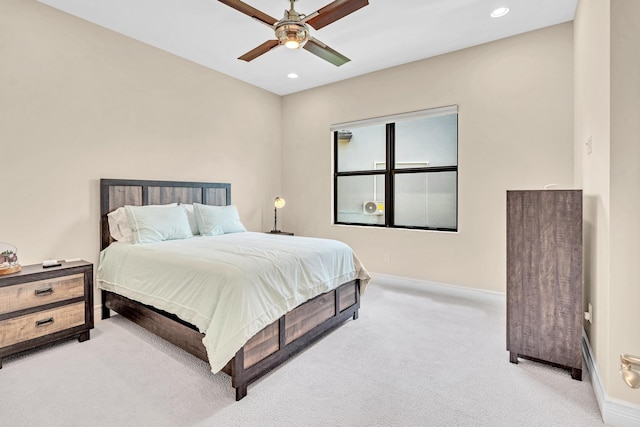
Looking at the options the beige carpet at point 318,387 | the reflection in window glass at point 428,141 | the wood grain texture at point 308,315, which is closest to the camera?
the beige carpet at point 318,387

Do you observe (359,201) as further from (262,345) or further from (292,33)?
(262,345)

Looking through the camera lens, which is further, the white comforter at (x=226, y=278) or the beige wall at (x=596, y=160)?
the white comforter at (x=226, y=278)

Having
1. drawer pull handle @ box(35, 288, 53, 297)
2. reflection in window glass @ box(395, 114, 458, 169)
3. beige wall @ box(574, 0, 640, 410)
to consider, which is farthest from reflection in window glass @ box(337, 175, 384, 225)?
drawer pull handle @ box(35, 288, 53, 297)

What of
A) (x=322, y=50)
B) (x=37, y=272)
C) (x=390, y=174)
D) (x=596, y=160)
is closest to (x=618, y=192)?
(x=596, y=160)

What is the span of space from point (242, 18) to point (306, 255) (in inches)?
92.4

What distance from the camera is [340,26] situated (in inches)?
125

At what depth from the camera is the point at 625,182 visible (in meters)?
1.63

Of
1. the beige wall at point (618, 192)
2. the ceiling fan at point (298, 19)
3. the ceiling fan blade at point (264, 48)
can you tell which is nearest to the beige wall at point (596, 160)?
the beige wall at point (618, 192)

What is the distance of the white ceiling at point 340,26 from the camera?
2820mm

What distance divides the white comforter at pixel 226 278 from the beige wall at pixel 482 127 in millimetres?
1337

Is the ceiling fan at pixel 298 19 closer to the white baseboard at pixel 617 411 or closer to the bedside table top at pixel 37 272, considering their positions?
the bedside table top at pixel 37 272

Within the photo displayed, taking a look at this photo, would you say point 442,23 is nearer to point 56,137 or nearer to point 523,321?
point 523,321

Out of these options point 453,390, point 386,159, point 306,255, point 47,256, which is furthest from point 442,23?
point 47,256

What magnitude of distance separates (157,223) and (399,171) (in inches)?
120
